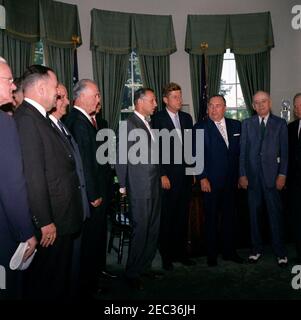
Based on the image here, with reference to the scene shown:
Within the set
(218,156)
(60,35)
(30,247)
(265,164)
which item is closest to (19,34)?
(60,35)

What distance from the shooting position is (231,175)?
12.6 ft

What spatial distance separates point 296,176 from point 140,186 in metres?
1.57

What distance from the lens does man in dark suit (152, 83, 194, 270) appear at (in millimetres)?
3727

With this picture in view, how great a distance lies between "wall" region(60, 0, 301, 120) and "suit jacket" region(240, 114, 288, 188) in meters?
4.18

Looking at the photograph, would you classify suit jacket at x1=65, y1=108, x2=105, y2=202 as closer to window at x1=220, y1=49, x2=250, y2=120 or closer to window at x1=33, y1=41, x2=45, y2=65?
window at x1=33, y1=41, x2=45, y2=65

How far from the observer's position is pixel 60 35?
653 cm

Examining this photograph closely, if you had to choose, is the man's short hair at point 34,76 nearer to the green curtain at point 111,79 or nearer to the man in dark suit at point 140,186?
the man in dark suit at point 140,186

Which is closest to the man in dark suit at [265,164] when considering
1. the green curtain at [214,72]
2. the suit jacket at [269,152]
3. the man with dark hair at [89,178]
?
the suit jacket at [269,152]

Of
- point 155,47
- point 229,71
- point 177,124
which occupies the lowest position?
point 177,124

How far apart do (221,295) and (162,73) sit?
17.5 ft

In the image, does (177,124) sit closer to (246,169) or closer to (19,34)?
(246,169)

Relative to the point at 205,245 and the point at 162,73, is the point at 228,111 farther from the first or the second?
the point at 205,245

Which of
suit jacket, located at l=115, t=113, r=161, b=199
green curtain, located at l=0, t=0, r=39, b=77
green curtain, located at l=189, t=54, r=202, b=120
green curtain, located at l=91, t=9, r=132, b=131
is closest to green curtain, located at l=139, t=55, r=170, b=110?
green curtain, located at l=91, t=9, r=132, b=131
